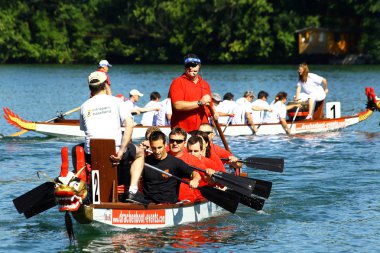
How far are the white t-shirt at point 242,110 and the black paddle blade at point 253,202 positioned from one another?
35.6 ft

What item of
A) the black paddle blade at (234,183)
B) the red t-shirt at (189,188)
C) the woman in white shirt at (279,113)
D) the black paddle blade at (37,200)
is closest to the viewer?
the black paddle blade at (37,200)

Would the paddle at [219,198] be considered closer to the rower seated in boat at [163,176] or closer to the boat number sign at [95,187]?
the rower seated in boat at [163,176]

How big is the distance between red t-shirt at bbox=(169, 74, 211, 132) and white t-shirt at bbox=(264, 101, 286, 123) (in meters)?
11.4

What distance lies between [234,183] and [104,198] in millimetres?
1849

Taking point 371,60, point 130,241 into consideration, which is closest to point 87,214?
point 130,241

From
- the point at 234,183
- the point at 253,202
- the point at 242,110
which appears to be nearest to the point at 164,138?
the point at 234,183

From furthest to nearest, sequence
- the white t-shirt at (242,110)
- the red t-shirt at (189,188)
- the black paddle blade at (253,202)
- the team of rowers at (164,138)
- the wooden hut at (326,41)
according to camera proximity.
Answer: the wooden hut at (326,41)
the white t-shirt at (242,110)
the black paddle blade at (253,202)
the red t-shirt at (189,188)
the team of rowers at (164,138)

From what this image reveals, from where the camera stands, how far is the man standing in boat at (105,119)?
11.7 m

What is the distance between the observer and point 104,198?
470 inches

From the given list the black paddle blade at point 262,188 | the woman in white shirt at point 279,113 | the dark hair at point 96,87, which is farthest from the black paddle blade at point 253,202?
the woman in white shirt at point 279,113

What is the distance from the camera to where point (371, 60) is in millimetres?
74750

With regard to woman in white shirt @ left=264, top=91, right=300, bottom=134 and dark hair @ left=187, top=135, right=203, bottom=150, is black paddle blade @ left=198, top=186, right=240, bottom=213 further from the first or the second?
woman in white shirt @ left=264, top=91, right=300, bottom=134

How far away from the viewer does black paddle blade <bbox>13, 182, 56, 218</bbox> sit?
12219 mm

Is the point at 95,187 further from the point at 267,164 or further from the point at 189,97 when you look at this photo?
the point at 267,164
